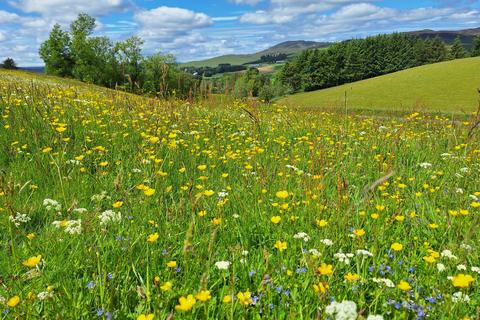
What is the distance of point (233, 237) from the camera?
2.97 meters

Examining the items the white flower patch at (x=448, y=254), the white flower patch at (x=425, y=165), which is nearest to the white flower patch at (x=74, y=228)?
the white flower patch at (x=448, y=254)

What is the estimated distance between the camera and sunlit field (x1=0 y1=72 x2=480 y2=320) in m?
2.11

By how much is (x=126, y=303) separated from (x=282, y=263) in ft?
3.44

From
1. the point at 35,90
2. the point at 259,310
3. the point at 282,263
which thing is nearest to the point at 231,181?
the point at 282,263

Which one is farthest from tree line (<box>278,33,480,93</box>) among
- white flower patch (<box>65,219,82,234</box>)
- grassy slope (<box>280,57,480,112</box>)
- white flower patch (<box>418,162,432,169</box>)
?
white flower patch (<box>65,219,82,234</box>)

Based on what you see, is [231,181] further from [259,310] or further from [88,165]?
[259,310]

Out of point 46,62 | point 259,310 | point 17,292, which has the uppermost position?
point 46,62

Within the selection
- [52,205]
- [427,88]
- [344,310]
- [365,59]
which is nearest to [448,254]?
[344,310]

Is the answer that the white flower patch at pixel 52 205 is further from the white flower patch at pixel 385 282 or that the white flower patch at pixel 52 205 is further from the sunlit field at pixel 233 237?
the white flower patch at pixel 385 282

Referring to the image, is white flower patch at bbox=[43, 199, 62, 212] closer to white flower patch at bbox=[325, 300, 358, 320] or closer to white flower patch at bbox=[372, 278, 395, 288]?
white flower patch at bbox=[325, 300, 358, 320]

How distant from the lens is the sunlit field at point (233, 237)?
2.11m

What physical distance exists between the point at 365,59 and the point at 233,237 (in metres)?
104

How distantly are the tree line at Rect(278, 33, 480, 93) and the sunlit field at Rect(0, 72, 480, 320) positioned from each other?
9429 cm

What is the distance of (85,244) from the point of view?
8.32ft
